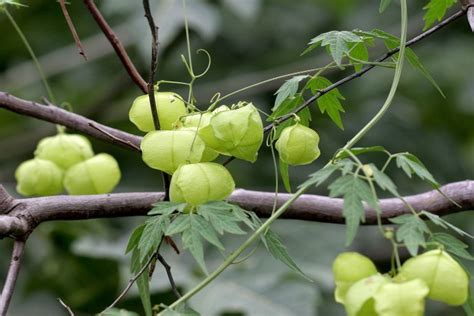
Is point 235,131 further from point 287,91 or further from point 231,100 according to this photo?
point 231,100

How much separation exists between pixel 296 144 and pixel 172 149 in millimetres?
129

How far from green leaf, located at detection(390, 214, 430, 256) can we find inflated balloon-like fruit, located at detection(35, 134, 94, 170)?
0.75 metres

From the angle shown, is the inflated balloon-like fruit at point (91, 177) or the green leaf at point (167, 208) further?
the inflated balloon-like fruit at point (91, 177)

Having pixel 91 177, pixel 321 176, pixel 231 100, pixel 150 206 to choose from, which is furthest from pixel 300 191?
pixel 231 100

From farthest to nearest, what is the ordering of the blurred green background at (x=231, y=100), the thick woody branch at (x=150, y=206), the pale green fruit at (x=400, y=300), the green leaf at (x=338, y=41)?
the blurred green background at (x=231, y=100)
the thick woody branch at (x=150, y=206)
the green leaf at (x=338, y=41)
the pale green fruit at (x=400, y=300)

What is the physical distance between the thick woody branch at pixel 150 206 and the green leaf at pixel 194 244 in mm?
282

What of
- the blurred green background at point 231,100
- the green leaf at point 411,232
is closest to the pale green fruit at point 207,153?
the green leaf at point 411,232

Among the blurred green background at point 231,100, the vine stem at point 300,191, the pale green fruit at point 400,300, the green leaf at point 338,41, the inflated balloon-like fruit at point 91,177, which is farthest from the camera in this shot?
the blurred green background at point 231,100

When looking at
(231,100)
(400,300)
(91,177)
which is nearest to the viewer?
(400,300)

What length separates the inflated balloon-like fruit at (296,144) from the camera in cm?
95

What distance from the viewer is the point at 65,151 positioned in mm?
1447

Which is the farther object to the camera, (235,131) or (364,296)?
(235,131)

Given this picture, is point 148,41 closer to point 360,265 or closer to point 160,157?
point 160,157

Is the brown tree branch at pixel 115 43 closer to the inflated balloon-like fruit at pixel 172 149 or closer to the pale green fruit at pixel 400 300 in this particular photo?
the inflated balloon-like fruit at pixel 172 149
